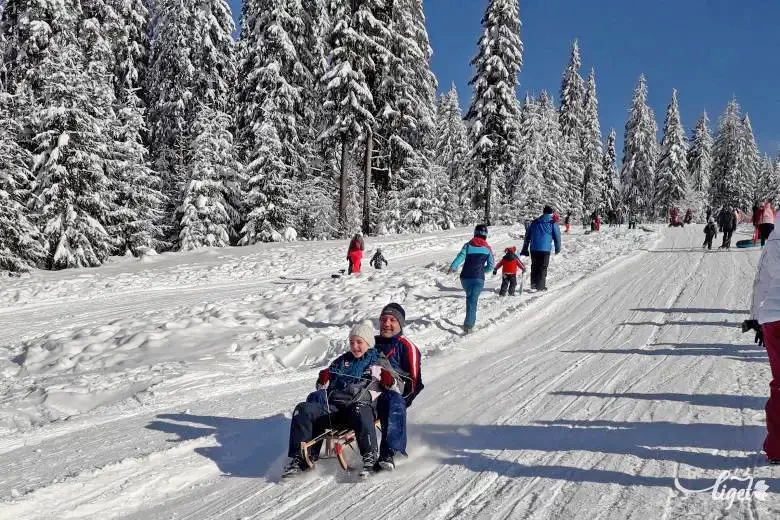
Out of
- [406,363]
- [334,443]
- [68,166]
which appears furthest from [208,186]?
[334,443]

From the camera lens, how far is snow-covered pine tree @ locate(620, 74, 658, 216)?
62.9 meters

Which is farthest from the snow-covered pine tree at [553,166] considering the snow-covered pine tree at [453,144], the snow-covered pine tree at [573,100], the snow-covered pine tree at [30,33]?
the snow-covered pine tree at [30,33]

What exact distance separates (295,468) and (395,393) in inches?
38.3

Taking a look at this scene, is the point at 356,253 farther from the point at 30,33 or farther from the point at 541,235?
the point at 30,33

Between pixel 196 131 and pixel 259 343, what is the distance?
21875mm

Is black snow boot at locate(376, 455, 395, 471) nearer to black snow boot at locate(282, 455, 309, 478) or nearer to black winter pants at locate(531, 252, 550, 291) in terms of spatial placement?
black snow boot at locate(282, 455, 309, 478)

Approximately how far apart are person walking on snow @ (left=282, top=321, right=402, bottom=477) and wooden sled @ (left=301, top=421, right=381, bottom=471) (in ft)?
0.15

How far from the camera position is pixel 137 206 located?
26.5m

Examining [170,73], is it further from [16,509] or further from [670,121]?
[670,121]

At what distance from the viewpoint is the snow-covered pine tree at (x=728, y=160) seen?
216ft

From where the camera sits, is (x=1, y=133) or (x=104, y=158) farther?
(x=104, y=158)

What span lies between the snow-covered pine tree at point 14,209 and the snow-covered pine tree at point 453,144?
34577 mm

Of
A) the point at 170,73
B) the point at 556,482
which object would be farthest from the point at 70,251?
the point at 556,482

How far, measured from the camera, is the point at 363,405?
177 inches
